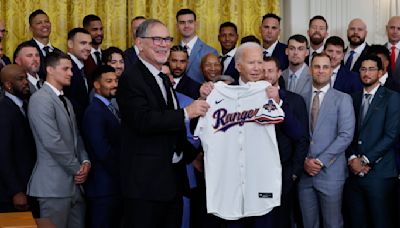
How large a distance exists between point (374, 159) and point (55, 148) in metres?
2.45

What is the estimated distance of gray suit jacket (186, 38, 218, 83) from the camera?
707 centimetres

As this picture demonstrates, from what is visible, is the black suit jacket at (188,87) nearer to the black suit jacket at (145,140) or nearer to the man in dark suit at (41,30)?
the man in dark suit at (41,30)

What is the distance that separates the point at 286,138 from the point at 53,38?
330 cm

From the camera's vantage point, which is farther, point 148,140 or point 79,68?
point 79,68

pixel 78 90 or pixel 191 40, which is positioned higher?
pixel 191 40

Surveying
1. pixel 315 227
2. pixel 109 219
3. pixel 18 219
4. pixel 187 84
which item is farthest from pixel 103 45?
pixel 18 219

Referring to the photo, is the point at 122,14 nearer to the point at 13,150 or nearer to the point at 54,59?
the point at 54,59

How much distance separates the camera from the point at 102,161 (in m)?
5.79

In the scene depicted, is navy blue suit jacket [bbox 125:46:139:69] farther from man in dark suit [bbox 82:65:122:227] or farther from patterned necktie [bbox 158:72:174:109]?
patterned necktie [bbox 158:72:174:109]

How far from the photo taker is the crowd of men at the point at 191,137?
496 cm

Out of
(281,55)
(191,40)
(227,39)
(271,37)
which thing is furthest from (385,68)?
(191,40)

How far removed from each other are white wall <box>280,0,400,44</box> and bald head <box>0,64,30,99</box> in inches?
137

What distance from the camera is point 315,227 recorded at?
19.9 ft

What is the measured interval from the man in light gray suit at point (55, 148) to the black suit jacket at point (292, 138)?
1508mm
